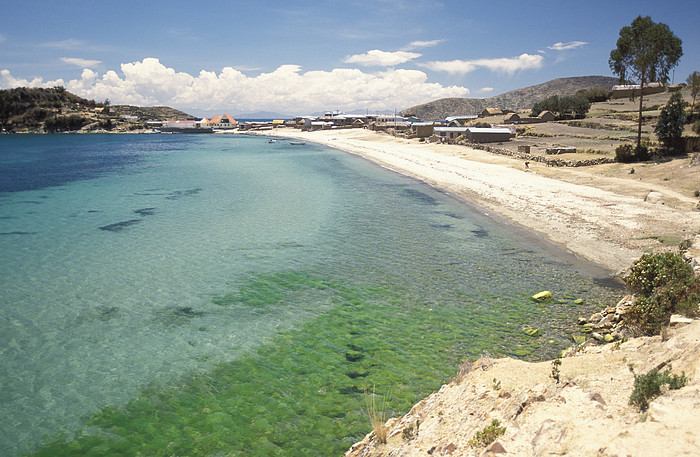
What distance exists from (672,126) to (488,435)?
4825 centimetres

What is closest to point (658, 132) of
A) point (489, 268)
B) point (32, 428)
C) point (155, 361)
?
point (489, 268)

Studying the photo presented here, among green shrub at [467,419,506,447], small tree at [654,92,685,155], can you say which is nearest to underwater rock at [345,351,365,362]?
green shrub at [467,419,506,447]

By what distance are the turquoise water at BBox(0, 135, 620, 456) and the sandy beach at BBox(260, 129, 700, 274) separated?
233 cm

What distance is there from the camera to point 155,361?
12.8 meters

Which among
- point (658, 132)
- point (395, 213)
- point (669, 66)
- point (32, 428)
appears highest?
point (669, 66)

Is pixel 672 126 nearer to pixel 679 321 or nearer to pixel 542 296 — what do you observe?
pixel 542 296

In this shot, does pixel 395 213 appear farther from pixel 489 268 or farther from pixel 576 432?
pixel 576 432

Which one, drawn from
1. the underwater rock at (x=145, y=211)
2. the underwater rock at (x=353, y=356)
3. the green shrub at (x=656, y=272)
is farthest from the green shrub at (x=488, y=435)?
the underwater rock at (x=145, y=211)

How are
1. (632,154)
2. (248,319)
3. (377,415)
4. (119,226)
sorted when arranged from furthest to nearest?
(632,154) < (119,226) < (248,319) < (377,415)

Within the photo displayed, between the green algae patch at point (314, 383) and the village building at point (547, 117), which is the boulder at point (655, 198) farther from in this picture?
the village building at point (547, 117)

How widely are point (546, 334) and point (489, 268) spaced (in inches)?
269

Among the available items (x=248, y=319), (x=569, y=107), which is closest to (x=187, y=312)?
(x=248, y=319)

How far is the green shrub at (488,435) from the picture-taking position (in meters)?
6.15

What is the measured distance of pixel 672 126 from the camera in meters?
40.8
